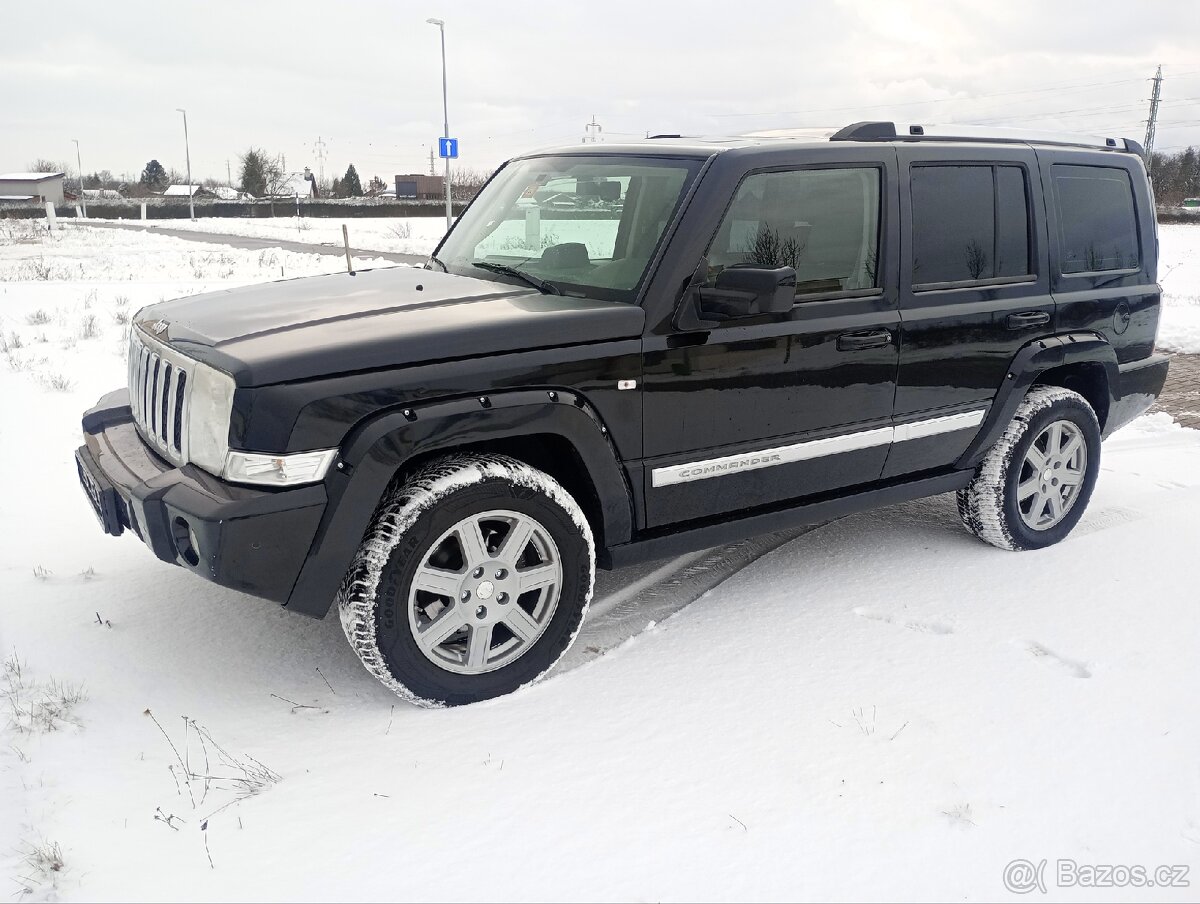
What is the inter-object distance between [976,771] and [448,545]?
1.75 m

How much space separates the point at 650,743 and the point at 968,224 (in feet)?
8.74

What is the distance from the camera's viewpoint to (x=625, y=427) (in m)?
3.43

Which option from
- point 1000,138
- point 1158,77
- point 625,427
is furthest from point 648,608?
point 1158,77

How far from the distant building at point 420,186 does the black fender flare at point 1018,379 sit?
83825 millimetres

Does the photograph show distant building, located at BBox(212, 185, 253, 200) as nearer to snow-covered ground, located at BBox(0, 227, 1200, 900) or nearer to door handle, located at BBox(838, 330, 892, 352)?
snow-covered ground, located at BBox(0, 227, 1200, 900)

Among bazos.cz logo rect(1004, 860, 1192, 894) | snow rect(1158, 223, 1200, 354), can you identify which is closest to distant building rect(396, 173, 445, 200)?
snow rect(1158, 223, 1200, 354)

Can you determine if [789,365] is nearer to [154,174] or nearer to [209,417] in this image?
[209,417]

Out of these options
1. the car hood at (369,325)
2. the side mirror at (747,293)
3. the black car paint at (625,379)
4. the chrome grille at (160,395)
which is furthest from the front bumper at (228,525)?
the side mirror at (747,293)

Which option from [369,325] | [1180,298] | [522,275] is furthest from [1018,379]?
[1180,298]

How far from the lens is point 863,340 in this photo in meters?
3.91

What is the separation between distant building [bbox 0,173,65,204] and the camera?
89.9m

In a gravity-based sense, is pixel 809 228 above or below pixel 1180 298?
above

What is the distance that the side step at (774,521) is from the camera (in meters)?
3.61

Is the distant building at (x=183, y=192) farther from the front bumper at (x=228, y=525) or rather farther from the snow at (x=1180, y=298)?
the front bumper at (x=228, y=525)
